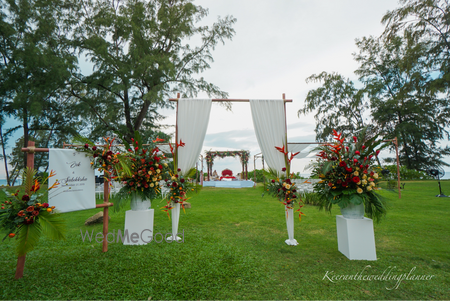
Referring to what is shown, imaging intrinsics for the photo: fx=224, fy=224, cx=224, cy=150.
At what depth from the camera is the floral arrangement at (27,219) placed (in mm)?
2420

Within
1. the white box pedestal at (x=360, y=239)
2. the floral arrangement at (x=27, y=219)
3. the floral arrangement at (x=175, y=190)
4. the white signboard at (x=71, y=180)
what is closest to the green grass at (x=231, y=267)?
the white box pedestal at (x=360, y=239)

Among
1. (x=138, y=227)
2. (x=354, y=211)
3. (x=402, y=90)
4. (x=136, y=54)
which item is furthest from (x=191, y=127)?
(x=402, y=90)

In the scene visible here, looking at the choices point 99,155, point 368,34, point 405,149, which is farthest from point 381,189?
point 368,34

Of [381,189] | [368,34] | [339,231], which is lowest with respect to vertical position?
[339,231]

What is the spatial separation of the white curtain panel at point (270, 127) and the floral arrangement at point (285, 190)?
0.89 feet

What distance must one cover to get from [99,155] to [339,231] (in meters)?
3.84

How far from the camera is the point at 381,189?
3.43m

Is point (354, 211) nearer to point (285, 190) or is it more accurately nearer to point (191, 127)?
point (285, 190)

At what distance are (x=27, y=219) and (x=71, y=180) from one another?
79 cm

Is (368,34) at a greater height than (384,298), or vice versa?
(368,34)

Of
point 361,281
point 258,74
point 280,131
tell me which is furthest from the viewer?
point 258,74

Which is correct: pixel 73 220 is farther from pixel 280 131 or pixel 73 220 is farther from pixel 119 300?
pixel 280 131

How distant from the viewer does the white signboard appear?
3.02m

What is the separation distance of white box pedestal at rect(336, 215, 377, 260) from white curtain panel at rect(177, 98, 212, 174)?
2664mm
